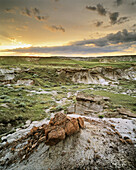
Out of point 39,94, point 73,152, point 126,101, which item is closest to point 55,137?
point 73,152

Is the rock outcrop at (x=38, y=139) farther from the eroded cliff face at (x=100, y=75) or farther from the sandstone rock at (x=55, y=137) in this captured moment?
the eroded cliff face at (x=100, y=75)

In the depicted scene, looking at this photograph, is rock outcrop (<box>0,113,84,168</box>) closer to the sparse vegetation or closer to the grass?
the sparse vegetation

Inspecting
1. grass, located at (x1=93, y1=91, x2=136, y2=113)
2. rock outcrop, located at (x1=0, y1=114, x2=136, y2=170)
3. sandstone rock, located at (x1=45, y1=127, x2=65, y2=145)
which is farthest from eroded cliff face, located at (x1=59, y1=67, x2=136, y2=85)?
sandstone rock, located at (x1=45, y1=127, x2=65, y2=145)

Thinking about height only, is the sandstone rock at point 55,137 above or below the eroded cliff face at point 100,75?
above

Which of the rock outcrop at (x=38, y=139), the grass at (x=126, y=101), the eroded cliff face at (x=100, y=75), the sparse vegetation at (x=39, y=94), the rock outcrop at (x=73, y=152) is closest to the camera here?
the rock outcrop at (x=73, y=152)

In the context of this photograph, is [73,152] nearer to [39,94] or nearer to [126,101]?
[126,101]

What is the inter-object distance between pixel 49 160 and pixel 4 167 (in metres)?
1.97

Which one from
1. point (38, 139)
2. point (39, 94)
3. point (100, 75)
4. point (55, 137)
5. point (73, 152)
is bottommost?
point (39, 94)

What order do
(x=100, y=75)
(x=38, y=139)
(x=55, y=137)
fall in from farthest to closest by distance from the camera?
(x=100, y=75), (x=38, y=139), (x=55, y=137)

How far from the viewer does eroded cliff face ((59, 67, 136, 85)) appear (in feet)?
116

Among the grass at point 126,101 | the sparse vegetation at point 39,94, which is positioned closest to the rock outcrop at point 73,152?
the sparse vegetation at point 39,94

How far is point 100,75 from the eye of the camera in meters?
37.4

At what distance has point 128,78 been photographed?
124 ft

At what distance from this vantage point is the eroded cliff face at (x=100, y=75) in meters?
35.2
